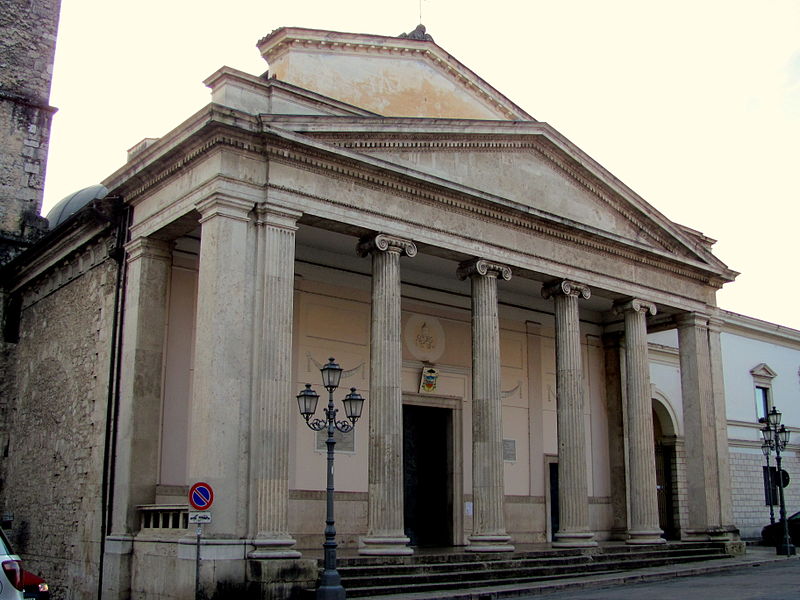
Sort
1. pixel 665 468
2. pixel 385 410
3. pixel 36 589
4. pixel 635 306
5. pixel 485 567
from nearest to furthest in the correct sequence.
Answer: pixel 36 589 < pixel 385 410 < pixel 485 567 < pixel 635 306 < pixel 665 468

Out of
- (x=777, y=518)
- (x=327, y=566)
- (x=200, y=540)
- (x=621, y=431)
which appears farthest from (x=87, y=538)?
(x=777, y=518)

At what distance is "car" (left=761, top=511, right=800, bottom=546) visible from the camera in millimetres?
28453

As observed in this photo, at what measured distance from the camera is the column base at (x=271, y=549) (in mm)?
13891

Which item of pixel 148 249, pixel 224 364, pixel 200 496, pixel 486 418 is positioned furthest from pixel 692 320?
pixel 200 496

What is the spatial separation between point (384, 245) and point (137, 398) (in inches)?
211

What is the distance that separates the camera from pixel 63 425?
19.2 metres

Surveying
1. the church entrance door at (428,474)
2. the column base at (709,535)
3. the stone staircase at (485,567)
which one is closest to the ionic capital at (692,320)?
the column base at (709,535)

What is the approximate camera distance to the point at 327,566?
1327cm

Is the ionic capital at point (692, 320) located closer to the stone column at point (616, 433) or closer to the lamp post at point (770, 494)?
the stone column at point (616, 433)

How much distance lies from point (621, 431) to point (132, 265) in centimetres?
1515

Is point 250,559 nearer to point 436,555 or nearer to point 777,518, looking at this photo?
point 436,555

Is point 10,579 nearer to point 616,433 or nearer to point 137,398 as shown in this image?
point 137,398

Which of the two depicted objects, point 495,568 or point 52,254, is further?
point 52,254

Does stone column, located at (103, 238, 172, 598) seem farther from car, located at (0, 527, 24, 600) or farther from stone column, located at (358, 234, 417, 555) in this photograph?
car, located at (0, 527, 24, 600)
